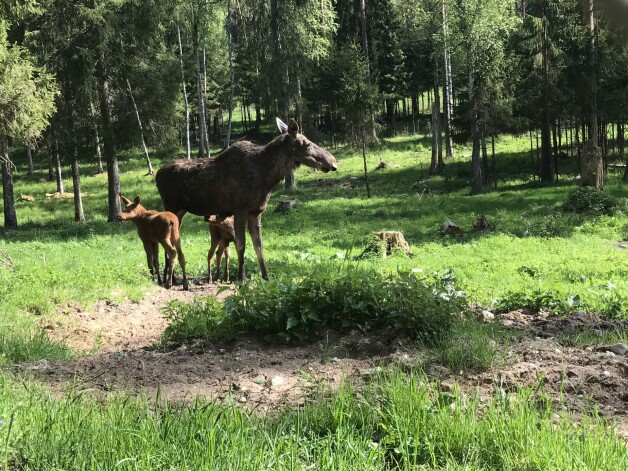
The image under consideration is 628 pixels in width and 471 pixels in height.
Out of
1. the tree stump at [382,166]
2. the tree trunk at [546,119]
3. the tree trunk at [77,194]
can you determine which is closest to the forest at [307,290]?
the tree trunk at [546,119]

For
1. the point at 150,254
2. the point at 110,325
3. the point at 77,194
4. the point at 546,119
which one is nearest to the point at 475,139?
the point at 546,119

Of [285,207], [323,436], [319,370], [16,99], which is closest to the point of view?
[323,436]

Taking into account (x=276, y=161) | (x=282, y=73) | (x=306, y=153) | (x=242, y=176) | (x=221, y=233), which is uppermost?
(x=282, y=73)

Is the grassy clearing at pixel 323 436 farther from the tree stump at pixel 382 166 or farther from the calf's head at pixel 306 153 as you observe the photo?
the tree stump at pixel 382 166

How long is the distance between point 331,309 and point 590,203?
17.3 m

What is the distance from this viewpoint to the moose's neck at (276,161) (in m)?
9.97

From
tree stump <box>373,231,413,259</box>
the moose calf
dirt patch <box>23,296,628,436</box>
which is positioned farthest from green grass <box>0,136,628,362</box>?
dirt patch <box>23,296,628,436</box>

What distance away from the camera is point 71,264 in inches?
490

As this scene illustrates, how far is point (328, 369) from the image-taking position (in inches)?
188

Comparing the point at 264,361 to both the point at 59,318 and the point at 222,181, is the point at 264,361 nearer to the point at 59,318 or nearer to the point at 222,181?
the point at 59,318

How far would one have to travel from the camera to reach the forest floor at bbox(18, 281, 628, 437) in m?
4.00

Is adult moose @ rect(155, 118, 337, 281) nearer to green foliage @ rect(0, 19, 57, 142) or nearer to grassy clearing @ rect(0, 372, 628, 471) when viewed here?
grassy clearing @ rect(0, 372, 628, 471)

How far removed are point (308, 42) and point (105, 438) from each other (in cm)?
3117

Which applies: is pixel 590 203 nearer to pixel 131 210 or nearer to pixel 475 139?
pixel 475 139
